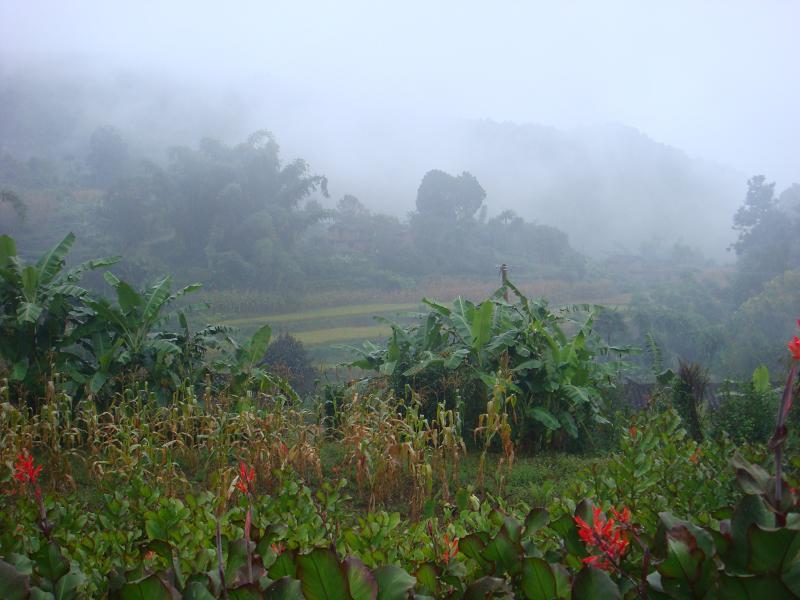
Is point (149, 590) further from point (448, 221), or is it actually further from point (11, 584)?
point (448, 221)

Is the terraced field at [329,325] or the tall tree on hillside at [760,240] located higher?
the tall tree on hillside at [760,240]

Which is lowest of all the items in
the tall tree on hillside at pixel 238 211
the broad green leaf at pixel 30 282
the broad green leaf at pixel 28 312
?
the broad green leaf at pixel 28 312

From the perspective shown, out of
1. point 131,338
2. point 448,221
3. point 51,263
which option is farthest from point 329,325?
point 51,263

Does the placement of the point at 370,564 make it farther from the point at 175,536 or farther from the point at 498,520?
the point at 175,536

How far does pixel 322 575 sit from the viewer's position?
2.30 ft

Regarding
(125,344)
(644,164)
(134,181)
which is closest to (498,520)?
(125,344)

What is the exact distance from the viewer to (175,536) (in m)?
1.30

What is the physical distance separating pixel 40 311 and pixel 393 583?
482cm

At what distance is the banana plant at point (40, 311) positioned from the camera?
4977 millimetres

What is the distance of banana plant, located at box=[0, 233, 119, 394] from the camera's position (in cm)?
498

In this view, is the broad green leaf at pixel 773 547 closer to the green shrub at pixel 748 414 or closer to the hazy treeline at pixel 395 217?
the green shrub at pixel 748 414

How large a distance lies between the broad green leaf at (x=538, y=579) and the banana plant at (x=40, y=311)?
16.0ft

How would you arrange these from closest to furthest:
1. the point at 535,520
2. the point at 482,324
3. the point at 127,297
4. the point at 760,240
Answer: the point at 535,520
the point at 482,324
the point at 127,297
the point at 760,240

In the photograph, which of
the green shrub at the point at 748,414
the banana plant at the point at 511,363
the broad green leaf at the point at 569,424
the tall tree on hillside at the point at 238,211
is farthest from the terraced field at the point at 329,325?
the green shrub at the point at 748,414
